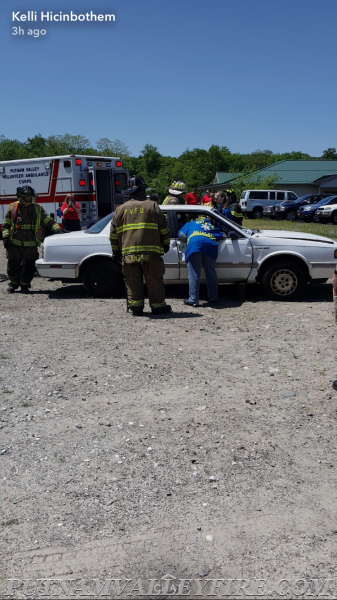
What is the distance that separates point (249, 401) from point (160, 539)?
1.98m

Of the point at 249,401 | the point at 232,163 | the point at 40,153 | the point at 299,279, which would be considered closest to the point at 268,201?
the point at 299,279

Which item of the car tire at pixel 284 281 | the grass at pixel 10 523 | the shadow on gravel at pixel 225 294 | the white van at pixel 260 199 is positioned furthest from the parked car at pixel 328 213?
the grass at pixel 10 523

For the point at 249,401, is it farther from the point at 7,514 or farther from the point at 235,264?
the point at 235,264

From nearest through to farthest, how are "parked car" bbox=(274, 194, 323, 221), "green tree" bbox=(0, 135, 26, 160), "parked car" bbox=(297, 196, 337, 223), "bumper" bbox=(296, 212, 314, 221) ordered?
1. "parked car" bbox=(297, 196, 337, 223)
2. "bumper" bbox=(296, 212, 314, 221)
3. "parked car" bbox=(274, 194, 323, 221)
4. "green tree" bbox=(0, 135, 26, 160)

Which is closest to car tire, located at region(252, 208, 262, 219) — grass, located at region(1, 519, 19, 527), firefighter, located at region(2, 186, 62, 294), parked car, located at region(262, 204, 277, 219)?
parked car, located at region(262, 204, 277, 219)

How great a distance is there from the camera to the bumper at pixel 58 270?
8.90 m

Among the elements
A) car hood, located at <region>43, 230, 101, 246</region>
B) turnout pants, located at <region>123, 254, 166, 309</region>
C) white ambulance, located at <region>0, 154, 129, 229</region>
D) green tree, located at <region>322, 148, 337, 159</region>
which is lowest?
turnout pants, located at <region>123, 254, 166, 309</region>

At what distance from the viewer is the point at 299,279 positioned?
341 inches

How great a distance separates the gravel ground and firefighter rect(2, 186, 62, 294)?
2.68 meters

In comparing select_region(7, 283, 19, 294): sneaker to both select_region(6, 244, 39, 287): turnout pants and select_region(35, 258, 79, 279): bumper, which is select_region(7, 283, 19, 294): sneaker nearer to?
select_region(6, 244, 39, 287): turnout pants

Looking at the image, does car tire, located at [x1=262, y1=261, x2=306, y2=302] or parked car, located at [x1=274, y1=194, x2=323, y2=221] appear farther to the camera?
parked car, located at [x1=274, y1=194, x2=323, y2=221]

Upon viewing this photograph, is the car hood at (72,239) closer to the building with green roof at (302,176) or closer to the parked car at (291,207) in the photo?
the parked car at (291,207)

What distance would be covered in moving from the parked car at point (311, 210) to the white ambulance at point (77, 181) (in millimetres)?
18043

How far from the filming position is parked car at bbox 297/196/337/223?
3196cm
